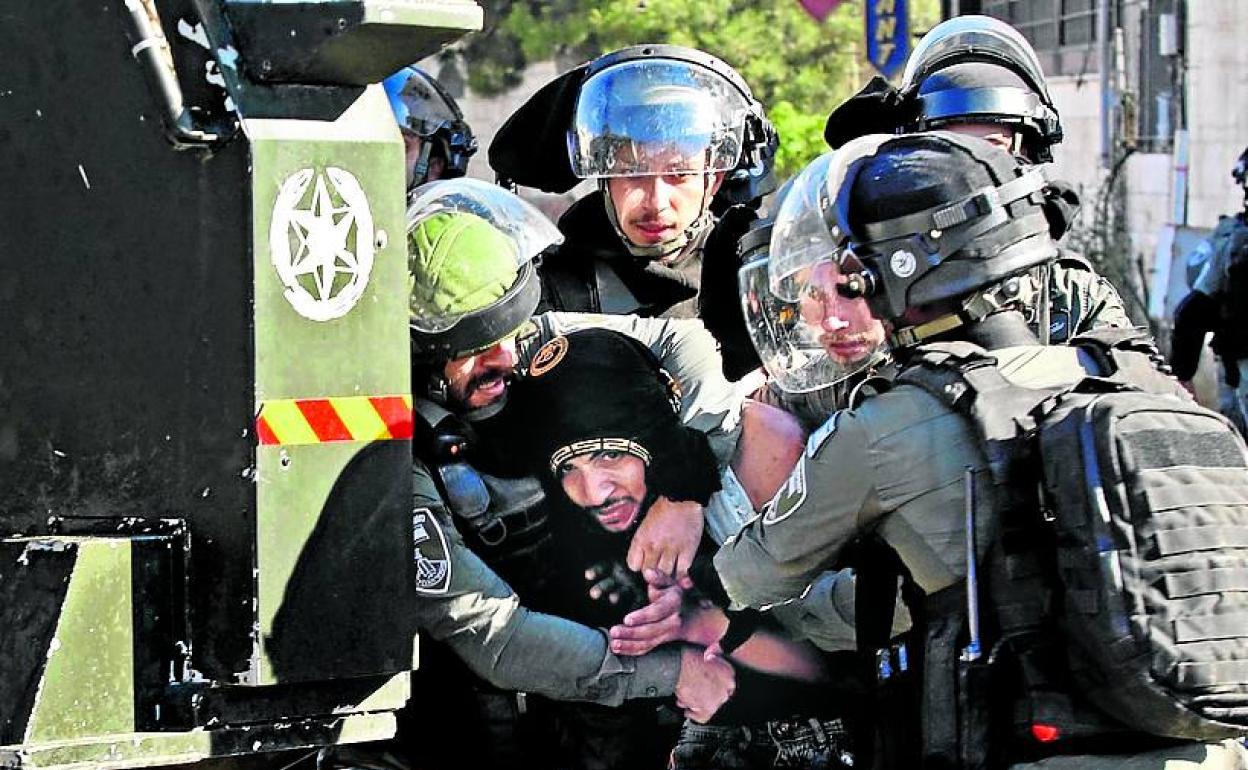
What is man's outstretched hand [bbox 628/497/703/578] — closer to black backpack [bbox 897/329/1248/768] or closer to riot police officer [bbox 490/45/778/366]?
riot police officer [bbox 490/45/778/366]

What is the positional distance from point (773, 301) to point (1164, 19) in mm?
11753

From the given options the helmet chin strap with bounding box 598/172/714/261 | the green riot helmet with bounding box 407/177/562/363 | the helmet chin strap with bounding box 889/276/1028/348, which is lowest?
the helmet chin strap with bounding box 889/276/1028/348

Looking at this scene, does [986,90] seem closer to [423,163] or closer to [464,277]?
[464,277]

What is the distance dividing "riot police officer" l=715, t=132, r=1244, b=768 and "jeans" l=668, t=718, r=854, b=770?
0.66 meters

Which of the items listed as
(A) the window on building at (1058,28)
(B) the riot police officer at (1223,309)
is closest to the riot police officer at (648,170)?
(B) the riot police officer at (1223,309)

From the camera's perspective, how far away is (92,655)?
336 cm

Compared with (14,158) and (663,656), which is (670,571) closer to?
(663,656)

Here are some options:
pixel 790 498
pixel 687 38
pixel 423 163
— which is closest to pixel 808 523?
pixel 790 498

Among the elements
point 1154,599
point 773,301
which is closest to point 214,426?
point 773,301

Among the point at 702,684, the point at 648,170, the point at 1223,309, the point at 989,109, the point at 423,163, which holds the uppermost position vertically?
the point at 423,163

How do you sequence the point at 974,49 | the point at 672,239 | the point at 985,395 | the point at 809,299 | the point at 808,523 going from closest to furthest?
the point at 985,395, the point at 808,523, the point at 809,299, the point at 672,239, the point at 974,49

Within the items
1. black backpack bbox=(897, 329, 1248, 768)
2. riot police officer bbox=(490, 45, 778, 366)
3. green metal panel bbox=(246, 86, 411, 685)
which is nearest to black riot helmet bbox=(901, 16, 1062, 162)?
riot police officer bbox=(490, 45, 778, 366)

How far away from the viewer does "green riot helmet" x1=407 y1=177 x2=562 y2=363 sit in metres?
4.21

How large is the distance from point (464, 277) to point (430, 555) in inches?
21.8
